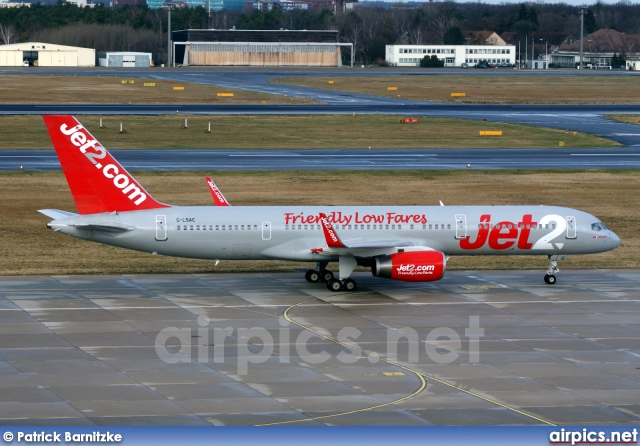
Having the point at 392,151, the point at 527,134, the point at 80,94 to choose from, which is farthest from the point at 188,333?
the point at 80,94

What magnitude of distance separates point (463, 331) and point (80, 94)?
399 feet

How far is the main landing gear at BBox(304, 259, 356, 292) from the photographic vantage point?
160ft

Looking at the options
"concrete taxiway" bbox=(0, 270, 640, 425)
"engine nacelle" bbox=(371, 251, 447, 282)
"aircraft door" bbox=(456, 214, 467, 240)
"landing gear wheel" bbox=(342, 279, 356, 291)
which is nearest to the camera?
"concrete taxiway" bbox=(0, 270, 640, 425)

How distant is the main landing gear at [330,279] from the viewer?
160ft

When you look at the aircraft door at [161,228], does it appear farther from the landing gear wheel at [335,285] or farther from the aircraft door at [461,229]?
the aircraft door at [461,229]

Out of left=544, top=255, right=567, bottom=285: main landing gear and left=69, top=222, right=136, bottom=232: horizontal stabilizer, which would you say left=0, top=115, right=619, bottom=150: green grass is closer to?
left=69, top=222, right=136, bottom=232: horizontal stabilizer

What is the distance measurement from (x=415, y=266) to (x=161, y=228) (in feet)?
39.9

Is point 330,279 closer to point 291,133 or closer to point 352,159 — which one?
point 352,159

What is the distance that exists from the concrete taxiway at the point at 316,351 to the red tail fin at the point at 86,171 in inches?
170

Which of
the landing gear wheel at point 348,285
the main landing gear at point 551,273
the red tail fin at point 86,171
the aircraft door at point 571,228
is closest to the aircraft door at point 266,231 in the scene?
the landing gear wheel at point 348,285

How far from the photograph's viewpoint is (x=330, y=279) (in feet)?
162

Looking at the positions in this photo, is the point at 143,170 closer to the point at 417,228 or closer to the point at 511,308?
the point at 417,228

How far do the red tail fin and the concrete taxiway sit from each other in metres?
4.32

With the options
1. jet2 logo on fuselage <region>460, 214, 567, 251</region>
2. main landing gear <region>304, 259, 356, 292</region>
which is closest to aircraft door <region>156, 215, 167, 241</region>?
main landing gear <region>304, 259, 356, 292</region>
